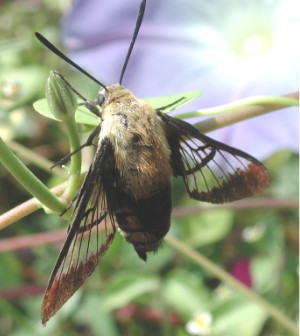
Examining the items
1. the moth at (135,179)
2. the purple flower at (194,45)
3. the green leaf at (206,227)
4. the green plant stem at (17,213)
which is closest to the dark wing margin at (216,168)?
the moth at (135,179)

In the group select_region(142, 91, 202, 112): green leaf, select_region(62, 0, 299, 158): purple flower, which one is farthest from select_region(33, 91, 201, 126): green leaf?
select_region(62, 0, 299, 158): purple flower

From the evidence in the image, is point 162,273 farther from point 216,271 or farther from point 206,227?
point 216,271

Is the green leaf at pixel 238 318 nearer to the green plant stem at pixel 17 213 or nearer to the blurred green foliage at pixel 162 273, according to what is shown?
the blurred green foliage at pixel 162 273

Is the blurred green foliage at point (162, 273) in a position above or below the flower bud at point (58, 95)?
below

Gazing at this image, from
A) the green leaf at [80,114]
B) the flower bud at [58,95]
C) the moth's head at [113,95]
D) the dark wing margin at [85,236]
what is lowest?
the dark wing margin at [85,236]

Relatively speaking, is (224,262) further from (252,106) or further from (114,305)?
(252,106)

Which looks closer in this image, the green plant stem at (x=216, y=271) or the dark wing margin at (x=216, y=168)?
the dark wing margin at (x=216, y=168)
